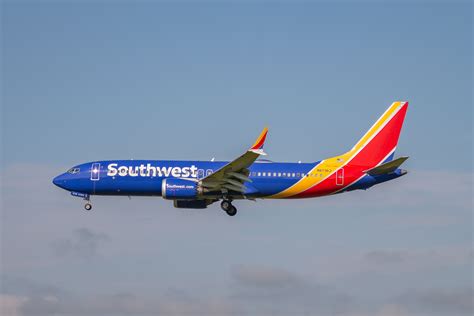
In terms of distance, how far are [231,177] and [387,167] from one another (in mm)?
12442

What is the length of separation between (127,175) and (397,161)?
21.7 m

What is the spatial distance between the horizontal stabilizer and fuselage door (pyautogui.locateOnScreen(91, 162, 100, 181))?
872 inches

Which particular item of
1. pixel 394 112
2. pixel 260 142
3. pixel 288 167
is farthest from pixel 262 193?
pixel 394 112

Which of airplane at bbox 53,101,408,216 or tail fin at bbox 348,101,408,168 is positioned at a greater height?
tail fin at bbox 348,101,408,168

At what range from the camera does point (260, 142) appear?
7469 cm

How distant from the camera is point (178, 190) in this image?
79312mm

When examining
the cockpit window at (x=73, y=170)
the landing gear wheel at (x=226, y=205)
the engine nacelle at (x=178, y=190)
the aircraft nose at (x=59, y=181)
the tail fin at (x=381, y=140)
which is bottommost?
the landing gear wheel at (x=226, y=205)

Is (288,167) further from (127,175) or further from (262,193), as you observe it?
(127,175)

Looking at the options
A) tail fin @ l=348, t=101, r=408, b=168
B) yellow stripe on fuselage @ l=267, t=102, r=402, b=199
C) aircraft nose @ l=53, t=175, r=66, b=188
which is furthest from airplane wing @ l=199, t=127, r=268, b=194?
aircraft nose @ l=53, t=175, r=66, b=188

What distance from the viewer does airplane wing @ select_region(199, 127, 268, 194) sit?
77.2m

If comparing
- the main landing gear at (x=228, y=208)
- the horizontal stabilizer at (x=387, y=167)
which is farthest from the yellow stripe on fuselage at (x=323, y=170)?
the main landing gear at (x=228, y=208)

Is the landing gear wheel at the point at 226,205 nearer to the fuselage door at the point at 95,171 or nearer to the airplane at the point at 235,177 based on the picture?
the airplane at the point at 235,177

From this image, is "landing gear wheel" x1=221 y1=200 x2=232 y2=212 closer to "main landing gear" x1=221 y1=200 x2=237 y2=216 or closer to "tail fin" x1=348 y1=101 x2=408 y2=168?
"main landing gear" x1=221 y1=200 x2=237 y2=216

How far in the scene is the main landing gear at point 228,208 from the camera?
269ft
